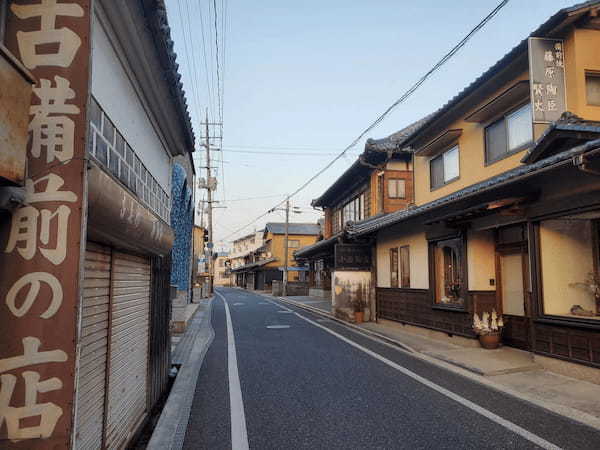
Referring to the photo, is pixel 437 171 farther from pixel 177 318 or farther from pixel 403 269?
pixel 177 318

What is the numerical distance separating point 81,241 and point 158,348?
444 cm

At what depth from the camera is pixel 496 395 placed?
6.64 m

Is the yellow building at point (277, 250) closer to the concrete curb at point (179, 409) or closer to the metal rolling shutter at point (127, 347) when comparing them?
the concrete curb at point (179, 409)

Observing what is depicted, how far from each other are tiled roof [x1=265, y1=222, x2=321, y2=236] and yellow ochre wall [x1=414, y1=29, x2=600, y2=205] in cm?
4418

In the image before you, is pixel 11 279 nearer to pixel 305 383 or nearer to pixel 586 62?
pixel 305 383

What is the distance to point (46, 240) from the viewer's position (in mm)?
2533

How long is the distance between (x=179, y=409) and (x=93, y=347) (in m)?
2.77

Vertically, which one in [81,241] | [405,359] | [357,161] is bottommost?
[405,359]

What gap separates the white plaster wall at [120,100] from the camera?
136 inches

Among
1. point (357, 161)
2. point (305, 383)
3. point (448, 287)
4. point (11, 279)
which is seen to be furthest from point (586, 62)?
point (357, 161)

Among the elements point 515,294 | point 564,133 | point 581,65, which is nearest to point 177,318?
point 515,294

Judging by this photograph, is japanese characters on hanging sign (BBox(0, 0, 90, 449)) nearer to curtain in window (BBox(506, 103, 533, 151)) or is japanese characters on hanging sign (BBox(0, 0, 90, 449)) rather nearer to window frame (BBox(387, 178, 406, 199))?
curtain in window (BBox(506, 103, 533, 151))

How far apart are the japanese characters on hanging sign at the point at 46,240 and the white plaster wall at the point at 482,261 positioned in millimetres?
10354

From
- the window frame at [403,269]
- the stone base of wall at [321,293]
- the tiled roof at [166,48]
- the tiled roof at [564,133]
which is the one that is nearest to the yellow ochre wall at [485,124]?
the tiled roof at [564,133]
